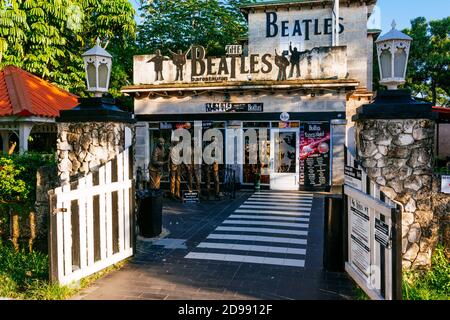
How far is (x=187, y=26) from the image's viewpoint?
23.1m

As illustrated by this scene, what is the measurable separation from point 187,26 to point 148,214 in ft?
60.4

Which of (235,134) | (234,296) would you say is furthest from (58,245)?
(235,134)

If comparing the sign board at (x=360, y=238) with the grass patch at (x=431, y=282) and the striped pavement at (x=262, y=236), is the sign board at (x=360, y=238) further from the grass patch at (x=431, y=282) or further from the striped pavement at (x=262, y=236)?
the striped pavement at (x=262, y=236)

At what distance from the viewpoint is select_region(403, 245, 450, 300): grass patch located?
4336 millimetres

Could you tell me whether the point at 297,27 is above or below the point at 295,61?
above

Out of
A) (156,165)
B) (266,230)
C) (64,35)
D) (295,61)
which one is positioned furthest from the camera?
(64,35)

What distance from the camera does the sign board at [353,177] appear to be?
472 centimetres

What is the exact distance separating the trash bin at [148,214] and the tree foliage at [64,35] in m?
10.5

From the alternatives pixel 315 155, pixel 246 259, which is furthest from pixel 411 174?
pixel 315 155

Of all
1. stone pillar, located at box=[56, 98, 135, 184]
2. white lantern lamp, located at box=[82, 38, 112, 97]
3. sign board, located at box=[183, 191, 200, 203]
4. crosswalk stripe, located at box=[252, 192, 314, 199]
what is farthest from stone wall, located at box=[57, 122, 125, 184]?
crosswalk stripe, located at box=[252, 192, 314, 199]

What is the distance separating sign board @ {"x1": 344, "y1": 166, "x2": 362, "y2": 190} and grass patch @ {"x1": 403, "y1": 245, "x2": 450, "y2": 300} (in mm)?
1280

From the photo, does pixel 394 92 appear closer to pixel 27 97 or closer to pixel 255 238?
pixel 255 238

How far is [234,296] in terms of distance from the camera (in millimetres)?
4480
